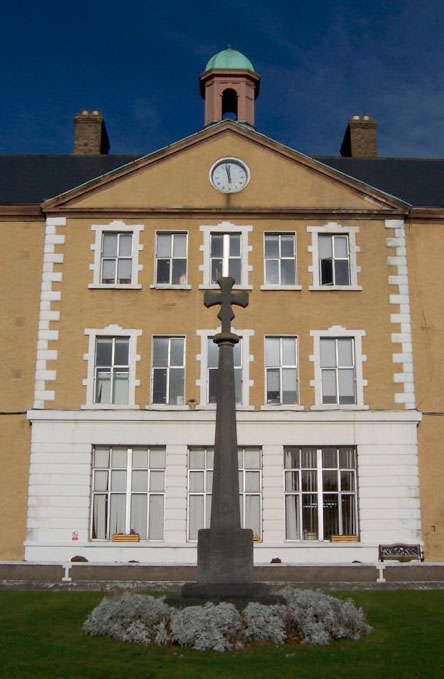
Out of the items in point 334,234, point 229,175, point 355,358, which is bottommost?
point 355,358

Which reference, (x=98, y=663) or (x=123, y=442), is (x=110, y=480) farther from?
(x=98, y=663)

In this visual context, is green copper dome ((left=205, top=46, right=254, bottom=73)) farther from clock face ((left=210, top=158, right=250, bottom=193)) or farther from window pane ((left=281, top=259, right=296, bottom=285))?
Result: window pane ((left=281, top=259, right=296, bottom=285))

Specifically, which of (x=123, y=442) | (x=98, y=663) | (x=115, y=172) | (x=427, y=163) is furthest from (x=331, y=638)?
(x=427, y=163)

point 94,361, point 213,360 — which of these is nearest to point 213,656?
point 213,360

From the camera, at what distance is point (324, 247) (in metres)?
25.8

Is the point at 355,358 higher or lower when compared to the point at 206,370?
higher

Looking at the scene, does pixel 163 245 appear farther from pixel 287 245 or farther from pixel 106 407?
pixel 106 407

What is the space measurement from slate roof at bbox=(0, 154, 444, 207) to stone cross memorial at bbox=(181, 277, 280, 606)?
14679mm

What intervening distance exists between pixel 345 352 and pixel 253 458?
4242 millimetres

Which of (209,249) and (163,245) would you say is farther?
(163,245)

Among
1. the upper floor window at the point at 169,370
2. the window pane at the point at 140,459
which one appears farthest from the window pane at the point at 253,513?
the upper floor window at the point at 169,370

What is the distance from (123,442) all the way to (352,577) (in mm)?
8275

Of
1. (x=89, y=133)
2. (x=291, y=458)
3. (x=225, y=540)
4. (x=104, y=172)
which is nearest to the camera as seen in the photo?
(x=225, y=540)

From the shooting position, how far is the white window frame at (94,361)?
24.1 m
